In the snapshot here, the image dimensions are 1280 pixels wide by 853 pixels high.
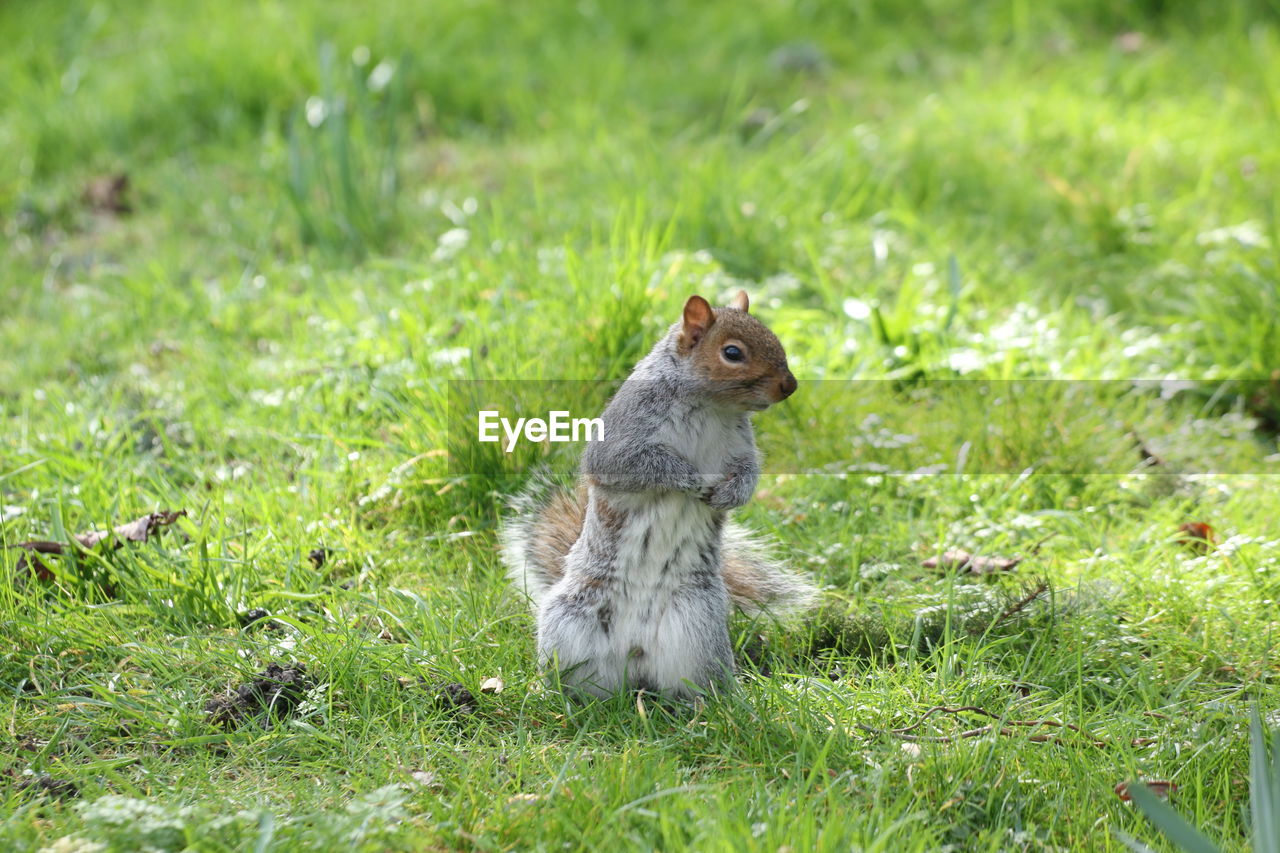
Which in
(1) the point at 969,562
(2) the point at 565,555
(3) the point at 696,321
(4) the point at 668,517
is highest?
(3) the point at 696,321

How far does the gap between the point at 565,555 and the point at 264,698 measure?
0.66 metres

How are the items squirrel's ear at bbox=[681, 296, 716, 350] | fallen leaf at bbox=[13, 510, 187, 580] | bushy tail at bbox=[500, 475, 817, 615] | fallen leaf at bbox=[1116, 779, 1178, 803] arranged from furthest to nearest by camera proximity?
fallen leaf at bbox=[13, 510, 187, 580] → bushy tail at bbox=[500, 475, 817, 615] → squirrel's ear at bbox=[681, 296, 716, 350] → fallen leaf at bbox=[1116, 779, 1178, 803]

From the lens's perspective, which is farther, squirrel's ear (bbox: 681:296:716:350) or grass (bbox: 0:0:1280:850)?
squirrel's ear (bbox: 681:296:716:350)

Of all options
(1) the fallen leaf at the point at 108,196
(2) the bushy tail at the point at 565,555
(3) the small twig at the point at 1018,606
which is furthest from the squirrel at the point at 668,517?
(1) the fallen leaf at the point at 108,196

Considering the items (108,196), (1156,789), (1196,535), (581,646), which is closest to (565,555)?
(581,646)

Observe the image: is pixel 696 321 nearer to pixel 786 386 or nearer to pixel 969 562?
pixel 786 386

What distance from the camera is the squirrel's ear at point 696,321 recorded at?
2346 mm

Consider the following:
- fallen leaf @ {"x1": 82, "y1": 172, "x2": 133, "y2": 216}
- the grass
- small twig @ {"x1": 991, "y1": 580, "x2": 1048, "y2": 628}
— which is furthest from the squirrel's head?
fallen leaf @ {"x1": 82, "y1": 172, "x2": 133, "y2": 216}

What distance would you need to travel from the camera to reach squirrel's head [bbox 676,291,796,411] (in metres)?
2.31

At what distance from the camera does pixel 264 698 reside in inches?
95.2

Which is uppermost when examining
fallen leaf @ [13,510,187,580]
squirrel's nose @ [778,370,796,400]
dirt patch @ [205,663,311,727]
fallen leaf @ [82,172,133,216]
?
fallen leaf @ [82,172,133,216]

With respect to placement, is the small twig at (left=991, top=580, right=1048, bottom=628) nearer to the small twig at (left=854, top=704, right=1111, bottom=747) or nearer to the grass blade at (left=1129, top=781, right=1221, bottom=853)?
the small twig at (left=854, top=704, right=1111, bottom=747)

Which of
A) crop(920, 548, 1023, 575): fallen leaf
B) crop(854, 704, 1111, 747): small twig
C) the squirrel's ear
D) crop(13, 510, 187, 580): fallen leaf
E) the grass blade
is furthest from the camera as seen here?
crop(920, 548, 1023, 575): fallen leaf

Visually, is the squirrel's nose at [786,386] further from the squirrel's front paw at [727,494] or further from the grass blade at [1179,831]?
the grass blade at [1179,831]
